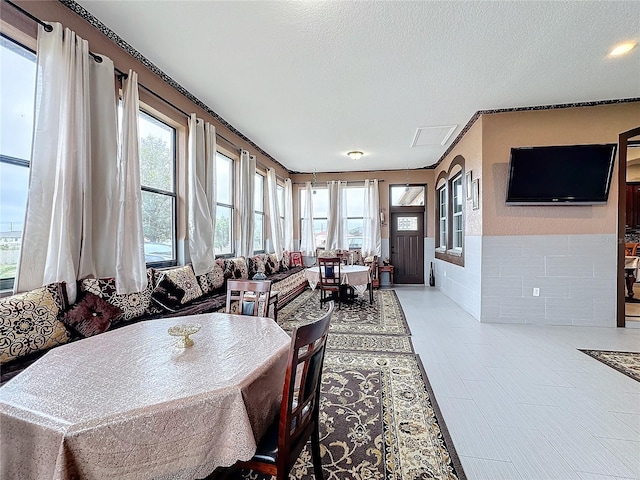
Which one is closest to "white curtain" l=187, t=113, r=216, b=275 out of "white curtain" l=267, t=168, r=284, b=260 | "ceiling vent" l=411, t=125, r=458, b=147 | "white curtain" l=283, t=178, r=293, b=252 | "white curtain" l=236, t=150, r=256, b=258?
"white curtain" l=236, t=150, r=256, b=258

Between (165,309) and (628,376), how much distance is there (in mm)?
4177

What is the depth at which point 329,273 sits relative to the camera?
4.78 meters

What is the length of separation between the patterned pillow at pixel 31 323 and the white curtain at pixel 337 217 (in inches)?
228

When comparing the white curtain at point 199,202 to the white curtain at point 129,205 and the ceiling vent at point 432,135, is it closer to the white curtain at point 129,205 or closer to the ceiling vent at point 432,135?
the white curtain at point 129,205

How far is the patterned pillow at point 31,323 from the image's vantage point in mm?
1695

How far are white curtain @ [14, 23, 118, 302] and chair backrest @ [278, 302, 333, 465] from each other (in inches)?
77.3

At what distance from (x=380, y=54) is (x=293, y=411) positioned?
2959 mm

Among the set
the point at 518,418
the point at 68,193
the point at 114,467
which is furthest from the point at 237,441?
the point at 68,193

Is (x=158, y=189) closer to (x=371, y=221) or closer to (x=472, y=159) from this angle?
(x=472, y=159)

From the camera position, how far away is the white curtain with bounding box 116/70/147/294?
247cm

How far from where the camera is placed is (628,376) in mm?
2475

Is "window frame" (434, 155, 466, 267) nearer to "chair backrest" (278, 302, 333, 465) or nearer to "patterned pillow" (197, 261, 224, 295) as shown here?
"patterned pillow" (197, 261, 224, 295)

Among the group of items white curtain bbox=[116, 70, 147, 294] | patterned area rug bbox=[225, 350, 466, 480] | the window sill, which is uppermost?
white curtain bbox=[116, 70, 147, 294]

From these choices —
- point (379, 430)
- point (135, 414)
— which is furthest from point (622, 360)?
point (135, 414)
